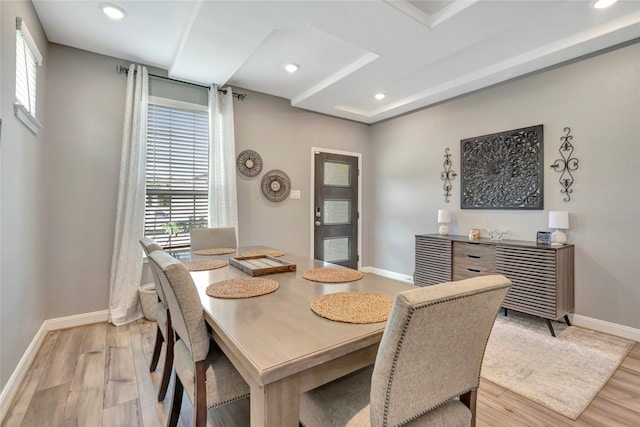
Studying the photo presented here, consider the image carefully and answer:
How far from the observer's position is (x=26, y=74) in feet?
7.00

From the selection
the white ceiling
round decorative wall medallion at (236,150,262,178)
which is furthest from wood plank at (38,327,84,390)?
the white ceiling

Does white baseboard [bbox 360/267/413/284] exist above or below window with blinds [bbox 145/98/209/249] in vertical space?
below

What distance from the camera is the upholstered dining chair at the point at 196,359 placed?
3.74 feet

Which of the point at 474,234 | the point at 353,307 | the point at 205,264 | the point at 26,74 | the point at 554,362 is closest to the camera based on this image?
the point at 353,307

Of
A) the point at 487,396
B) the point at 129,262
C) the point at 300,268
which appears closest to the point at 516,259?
the point at 487,396

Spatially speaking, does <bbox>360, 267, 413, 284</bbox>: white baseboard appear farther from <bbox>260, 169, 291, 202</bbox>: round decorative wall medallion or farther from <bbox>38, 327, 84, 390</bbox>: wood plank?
<bbox>38, 327, 84, 390</bbox>: wood plank

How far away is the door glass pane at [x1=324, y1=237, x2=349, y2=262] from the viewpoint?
4.73 meters

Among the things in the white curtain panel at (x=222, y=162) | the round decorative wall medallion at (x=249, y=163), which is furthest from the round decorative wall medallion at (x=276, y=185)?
the white curtain panel at (x=222, y=162)

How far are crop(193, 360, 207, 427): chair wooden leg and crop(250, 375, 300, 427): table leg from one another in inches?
16.4

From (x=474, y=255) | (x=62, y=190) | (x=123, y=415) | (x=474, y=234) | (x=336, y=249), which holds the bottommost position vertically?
(x=123, y=415)

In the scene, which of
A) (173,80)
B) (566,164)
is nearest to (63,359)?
(173,80)

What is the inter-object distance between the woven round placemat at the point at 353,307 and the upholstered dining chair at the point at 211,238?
181cm

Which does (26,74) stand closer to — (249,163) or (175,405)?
(249,163)

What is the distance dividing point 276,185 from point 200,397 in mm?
3137
